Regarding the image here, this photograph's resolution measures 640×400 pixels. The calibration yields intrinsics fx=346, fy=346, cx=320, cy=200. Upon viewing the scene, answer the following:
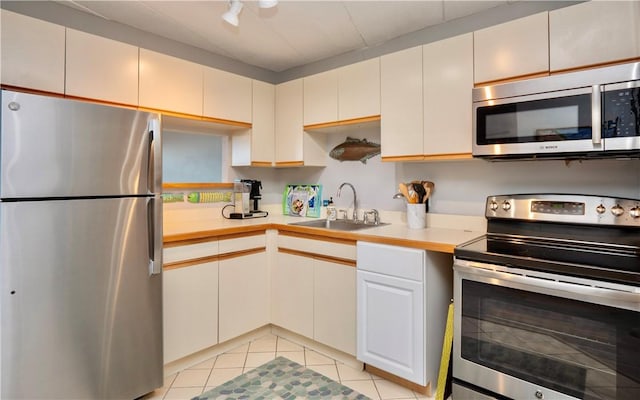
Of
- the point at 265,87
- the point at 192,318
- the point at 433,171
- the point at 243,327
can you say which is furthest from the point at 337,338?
the point at 265,87

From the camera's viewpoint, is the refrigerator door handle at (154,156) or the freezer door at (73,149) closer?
the freezer door at (73,149)

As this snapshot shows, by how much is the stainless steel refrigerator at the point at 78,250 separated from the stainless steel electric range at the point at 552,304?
1.62 meters

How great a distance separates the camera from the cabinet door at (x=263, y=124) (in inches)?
117

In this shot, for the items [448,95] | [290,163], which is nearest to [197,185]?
[290,163]

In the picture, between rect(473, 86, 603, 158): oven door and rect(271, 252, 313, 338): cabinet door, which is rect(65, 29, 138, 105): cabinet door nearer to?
rect(271, 252, 313, 338): cabinet door

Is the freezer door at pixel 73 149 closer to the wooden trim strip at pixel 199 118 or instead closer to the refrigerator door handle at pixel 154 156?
the refrigerator door handle at pixel 154 156

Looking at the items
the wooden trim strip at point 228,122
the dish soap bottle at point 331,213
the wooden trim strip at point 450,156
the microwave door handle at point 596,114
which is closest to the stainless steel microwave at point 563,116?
the microwave door handle at point 596,114

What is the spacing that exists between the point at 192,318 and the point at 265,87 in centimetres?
197

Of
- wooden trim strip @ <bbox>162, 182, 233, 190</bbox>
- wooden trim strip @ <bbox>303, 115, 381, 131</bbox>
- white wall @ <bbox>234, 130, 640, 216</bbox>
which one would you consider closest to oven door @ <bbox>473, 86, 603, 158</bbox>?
white wall @ <bbox>234, 130, 640, 216</bbox>

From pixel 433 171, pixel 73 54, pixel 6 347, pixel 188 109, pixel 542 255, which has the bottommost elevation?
pixel 6 347

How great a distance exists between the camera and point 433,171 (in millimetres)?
2459

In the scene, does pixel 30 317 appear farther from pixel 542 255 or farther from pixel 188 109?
pixel 542 255

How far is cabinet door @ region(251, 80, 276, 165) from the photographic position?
2.97 m

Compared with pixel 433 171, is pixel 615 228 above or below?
below
